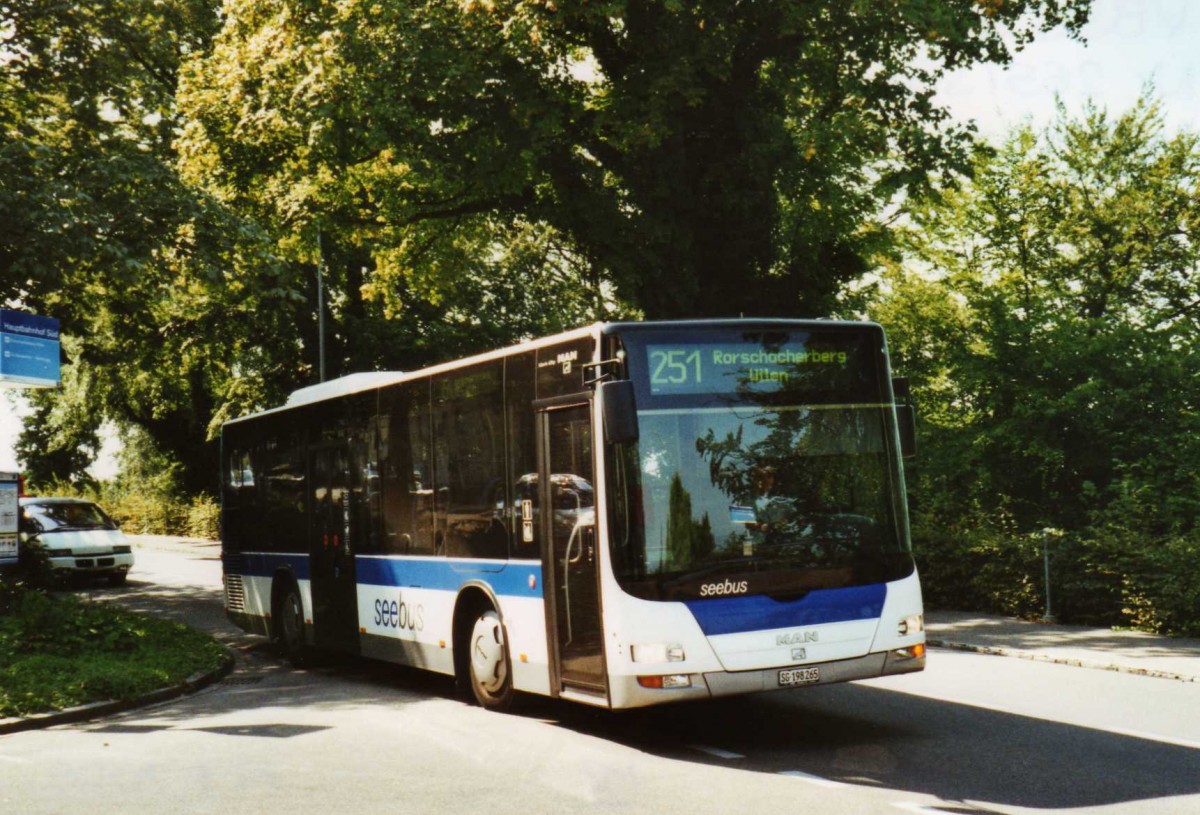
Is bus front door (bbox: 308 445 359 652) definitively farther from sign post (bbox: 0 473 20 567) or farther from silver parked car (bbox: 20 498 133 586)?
silver parked car (bbox: 20 498 133 586)

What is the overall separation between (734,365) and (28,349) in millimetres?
8875

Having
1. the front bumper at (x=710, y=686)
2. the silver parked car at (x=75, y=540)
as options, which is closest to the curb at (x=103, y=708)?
the front bumper at (x=710, y=686)

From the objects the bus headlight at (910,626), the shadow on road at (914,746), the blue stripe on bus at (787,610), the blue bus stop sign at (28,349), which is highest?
the blue bus stop sign at (28,349)

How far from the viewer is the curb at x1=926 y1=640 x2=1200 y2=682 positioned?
39.6ft

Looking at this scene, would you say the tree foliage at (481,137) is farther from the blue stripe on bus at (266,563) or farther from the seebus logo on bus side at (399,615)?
the seebus logo on bus side at (399,615)

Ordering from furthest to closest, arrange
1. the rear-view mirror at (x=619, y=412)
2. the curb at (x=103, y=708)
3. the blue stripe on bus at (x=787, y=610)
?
the curb at (x=103, y=708), the blue stripe on bus at (x=787, y=610), the rear-view mirror at (x=619, y=412)

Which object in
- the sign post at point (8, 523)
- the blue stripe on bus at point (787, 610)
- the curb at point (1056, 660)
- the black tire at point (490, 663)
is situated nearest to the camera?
the blue stripe on bus at point (787, 610)

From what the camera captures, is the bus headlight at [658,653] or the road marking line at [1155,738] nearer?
the bus headlight at [658,653]

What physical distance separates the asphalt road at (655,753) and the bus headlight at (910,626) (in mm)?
724

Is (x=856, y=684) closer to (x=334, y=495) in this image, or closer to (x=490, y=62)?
(x=334, y=495)

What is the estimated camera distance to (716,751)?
8.86m

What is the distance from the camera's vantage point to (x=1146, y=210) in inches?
1350

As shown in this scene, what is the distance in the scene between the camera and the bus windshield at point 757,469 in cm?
867

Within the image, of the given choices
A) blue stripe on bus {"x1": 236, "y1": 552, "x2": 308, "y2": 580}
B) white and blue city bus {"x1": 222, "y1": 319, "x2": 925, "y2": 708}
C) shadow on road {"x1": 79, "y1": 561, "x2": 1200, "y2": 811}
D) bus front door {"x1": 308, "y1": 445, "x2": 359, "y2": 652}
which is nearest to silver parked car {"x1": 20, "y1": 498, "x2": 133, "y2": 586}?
blue stripe on bus {"x1": 236, "y1": 552, "x2": 308, "y2": 580}
